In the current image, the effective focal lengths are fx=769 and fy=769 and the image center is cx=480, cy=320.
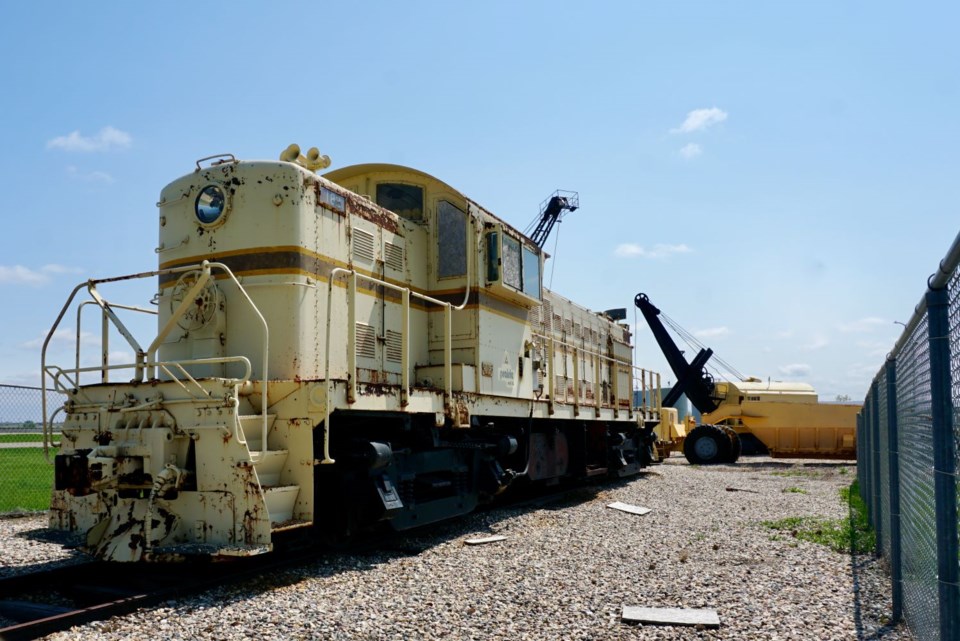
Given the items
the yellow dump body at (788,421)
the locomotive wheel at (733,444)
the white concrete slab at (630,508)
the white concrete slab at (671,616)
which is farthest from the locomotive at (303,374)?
the yellow dump body at (788,421)

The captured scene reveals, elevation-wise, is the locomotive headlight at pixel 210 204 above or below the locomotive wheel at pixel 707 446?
above

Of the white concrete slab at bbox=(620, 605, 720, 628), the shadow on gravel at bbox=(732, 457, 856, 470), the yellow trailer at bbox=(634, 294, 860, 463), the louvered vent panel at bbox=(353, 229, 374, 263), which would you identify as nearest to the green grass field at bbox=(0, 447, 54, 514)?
the louvered vent panel at bbox=(353, 229, 374, 263)

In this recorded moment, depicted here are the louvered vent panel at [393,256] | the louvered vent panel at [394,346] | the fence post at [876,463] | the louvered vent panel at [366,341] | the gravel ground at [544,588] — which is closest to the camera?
the gravel ground at [544,588]

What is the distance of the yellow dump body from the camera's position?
22.1 meters

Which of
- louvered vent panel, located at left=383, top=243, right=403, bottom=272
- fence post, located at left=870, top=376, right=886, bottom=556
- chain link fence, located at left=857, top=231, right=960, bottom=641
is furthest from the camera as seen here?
louvered vent panel, located at left=383, top=243, right=403, bottom=272

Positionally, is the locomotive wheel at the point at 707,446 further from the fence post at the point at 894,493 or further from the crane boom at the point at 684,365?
the fence post at the point at 894,493

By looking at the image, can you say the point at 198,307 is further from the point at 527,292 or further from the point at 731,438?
the point at 731,438

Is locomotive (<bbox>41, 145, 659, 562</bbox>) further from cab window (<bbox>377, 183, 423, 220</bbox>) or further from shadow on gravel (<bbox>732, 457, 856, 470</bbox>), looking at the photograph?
shadow on gravel (<bbox>732, 457, 856, 470</bbox>)

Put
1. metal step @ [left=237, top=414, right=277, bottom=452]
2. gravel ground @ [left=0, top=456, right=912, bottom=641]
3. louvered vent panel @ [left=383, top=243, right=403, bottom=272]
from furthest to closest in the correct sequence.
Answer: louvered vent panel @ [left=383, top=243, right=403, bottom=272] < metal step @ [left=237, top=414, right=277, bottom=452] < gravel ground @ [left=0, top=456, right=912, bottom=641]

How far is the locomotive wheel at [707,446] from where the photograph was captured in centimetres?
2133

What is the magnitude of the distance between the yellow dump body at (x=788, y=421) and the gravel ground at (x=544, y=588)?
1410 centimetres

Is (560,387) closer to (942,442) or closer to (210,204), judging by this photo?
(210,204)

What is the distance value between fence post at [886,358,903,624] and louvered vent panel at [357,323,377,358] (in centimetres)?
472

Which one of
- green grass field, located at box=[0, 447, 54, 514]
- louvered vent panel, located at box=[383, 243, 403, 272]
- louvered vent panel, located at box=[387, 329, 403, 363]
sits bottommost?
green grass field, located at box=[0, 447, 54, 514]
